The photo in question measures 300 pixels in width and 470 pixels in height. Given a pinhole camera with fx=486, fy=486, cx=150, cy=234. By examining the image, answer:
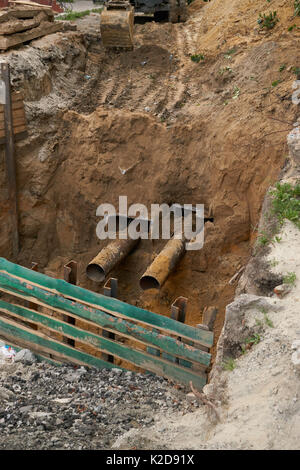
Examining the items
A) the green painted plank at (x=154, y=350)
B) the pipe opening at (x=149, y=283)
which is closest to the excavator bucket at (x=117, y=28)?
the pipe opening at (x=149, y=283)

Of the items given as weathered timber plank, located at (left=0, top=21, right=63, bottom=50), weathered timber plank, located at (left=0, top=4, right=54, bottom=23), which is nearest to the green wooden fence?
weathered timber plank, located at (left=0, top=21, right=63, bottom=50)

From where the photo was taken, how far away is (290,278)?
4941 mm

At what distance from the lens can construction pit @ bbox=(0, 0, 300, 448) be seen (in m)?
8.17

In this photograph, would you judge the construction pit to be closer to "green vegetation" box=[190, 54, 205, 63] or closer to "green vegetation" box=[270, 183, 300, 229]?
"green vegetation" box=[190, 54, 205, 63]

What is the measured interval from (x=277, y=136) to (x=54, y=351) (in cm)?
484

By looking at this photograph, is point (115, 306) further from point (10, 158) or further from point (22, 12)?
point (22, 12)

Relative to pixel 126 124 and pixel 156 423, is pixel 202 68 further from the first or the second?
pixel 156 423

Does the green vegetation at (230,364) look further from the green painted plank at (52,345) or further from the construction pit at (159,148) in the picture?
the construction pit at (159,148)

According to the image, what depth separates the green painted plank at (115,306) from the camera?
5664 millimetres

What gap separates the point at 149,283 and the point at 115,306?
147 centimetres

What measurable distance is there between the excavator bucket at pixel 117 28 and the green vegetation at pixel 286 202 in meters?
7.20
